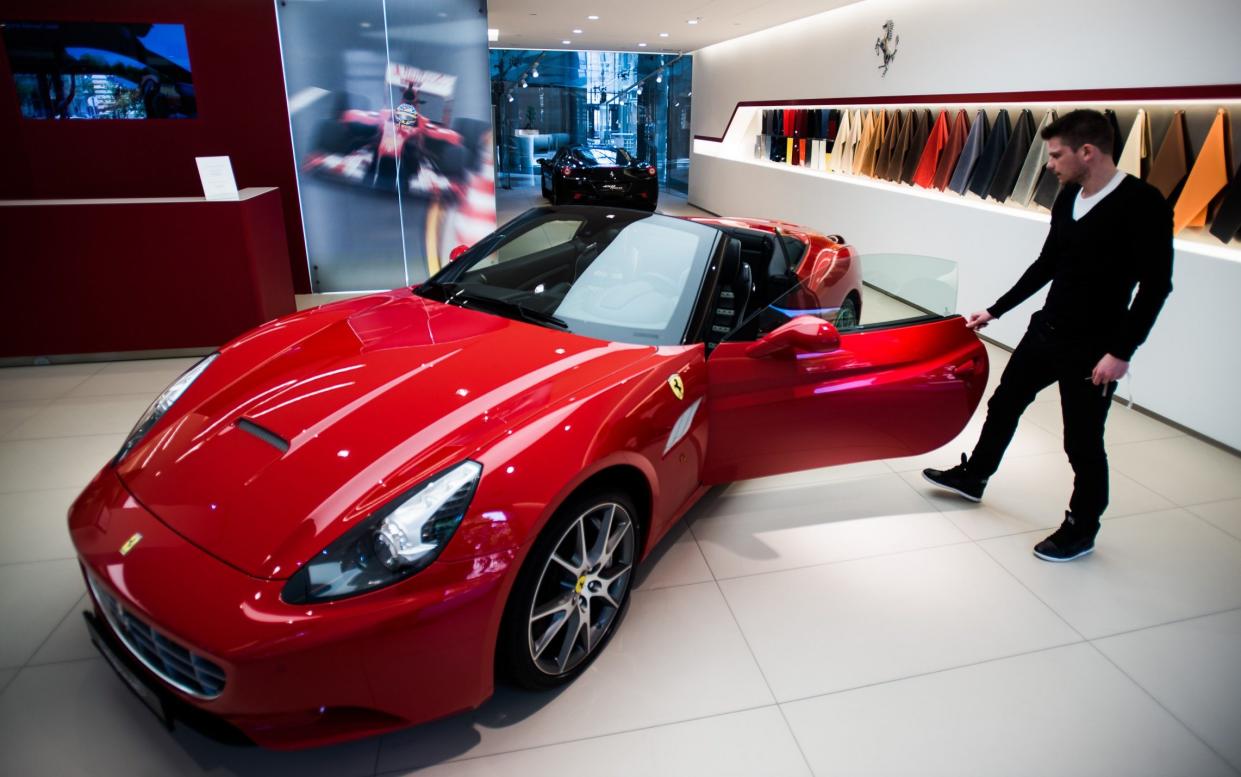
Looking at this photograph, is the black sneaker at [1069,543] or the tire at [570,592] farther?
the black sneaker at [1069,543]

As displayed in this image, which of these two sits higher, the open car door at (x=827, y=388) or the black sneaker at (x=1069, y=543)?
the open car door at (x=827, y=388)

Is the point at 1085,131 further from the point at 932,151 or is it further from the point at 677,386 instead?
the point at 932,151

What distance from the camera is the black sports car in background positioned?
34.3 ft

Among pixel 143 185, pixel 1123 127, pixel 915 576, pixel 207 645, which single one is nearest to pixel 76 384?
pixel 143 185

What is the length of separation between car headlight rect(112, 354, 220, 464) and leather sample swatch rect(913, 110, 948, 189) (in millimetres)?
5932

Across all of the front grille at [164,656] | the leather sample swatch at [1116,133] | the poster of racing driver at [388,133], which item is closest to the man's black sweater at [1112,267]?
the leather sample swatch at [1116,133]

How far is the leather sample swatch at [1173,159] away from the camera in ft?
12.5

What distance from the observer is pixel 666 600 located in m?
2.22

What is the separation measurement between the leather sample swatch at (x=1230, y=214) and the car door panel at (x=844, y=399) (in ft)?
7.06

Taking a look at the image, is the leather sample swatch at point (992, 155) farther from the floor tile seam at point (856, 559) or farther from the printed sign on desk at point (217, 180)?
the printed sign on desk at point (217, 180)

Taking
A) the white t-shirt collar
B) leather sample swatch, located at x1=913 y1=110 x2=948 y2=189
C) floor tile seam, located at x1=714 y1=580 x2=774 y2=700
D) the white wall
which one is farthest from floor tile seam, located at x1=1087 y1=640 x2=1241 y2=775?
leather sample swatch, located at x1=913 y1=110 x2=948 y2=189

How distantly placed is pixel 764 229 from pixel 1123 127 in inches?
107

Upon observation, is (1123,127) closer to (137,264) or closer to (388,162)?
(388,162)

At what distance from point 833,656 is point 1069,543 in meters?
1.20
